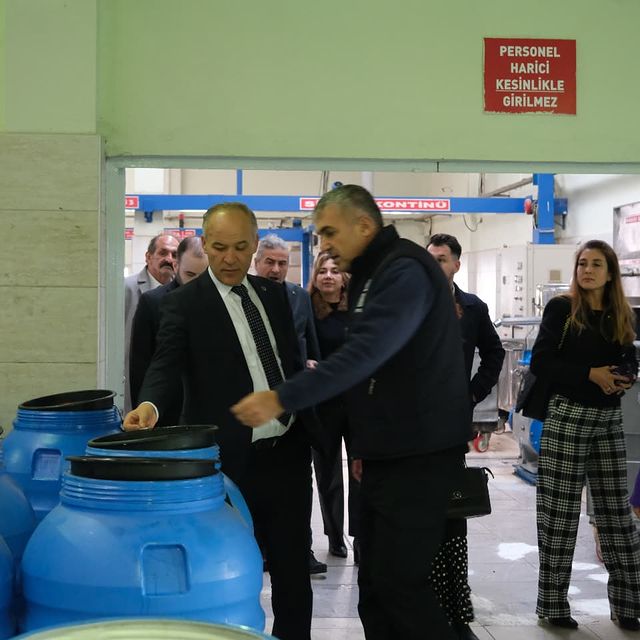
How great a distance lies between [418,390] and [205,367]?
618 mm

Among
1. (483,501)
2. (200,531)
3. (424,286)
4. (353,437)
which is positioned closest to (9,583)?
(200,531)

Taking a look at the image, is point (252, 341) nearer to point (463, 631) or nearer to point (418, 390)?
point (418, 390)

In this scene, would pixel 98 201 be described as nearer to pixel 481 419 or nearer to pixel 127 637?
pixel 127 637

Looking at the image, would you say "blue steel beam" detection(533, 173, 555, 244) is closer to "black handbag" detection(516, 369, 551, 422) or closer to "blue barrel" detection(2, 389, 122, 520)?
"black handbag" detection(516, 369, 551, 422)

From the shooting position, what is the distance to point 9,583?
1.60 m

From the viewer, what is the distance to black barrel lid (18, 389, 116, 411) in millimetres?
2236

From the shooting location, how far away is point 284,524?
2.50 meters

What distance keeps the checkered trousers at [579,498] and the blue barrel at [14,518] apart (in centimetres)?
222

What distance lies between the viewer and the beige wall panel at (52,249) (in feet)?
11.0

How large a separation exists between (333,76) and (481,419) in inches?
160

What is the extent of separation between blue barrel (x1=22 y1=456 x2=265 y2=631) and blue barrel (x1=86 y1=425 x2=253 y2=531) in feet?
0.36

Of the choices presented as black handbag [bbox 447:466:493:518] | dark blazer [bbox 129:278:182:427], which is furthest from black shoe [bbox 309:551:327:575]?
dark blazer [bbox 129:278:182:427]

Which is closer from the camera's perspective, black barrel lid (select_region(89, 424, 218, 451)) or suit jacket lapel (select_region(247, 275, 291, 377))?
black barrel lid (select_region(89, 424, 218, 451))

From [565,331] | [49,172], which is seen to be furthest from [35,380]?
[565,331]
